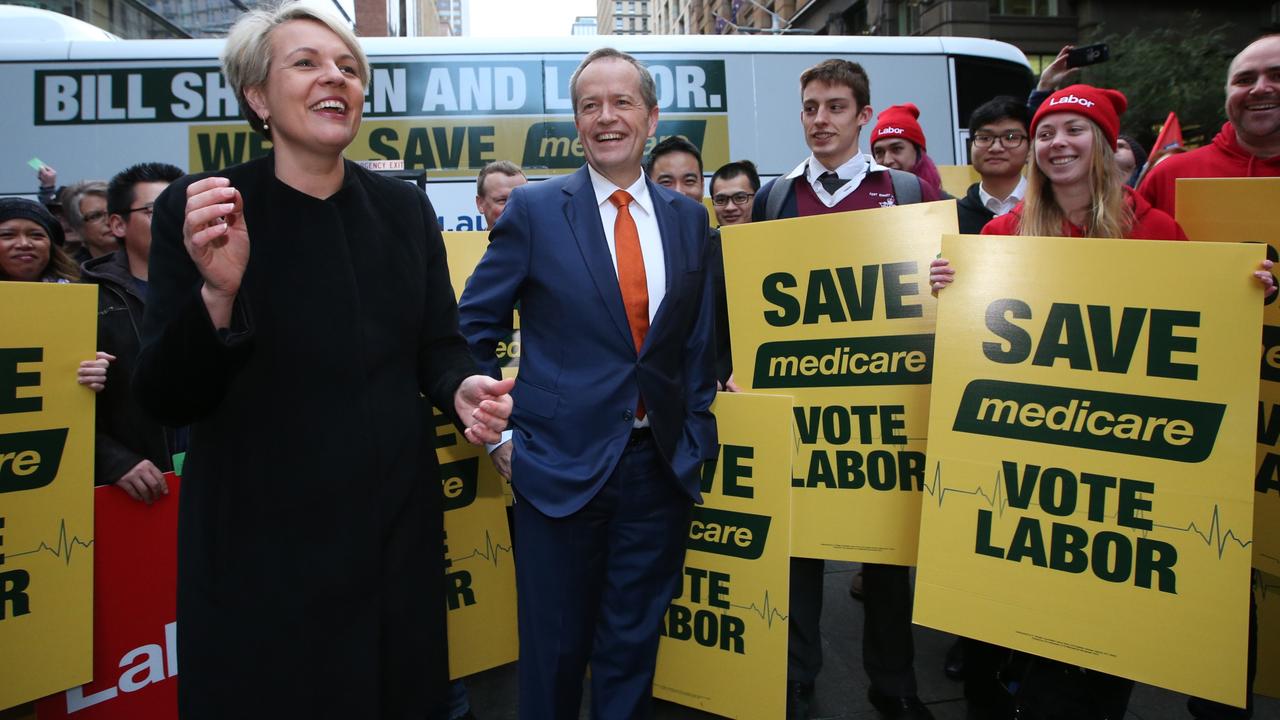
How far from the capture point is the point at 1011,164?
3.90 m

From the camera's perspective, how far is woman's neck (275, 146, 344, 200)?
5.11ft

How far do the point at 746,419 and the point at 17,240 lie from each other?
2.99 meters

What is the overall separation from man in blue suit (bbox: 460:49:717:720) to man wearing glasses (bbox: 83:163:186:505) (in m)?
1.25

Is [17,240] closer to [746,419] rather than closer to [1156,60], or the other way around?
[746,419]

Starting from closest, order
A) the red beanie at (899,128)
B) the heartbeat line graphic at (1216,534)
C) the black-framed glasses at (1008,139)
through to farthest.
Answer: the heartbeat line graphic at (1216,534) < the black-framed glasses at (1008,139) < the red beanie at (899,128)

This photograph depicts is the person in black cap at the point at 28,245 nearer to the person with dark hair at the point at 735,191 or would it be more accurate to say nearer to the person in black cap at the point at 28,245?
the person in black cap at the point at 28,245

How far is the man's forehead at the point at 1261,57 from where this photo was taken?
255 cm

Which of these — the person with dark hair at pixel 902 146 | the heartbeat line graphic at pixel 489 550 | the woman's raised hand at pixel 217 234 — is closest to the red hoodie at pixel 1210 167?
the person with dark hair at pixel 902 146

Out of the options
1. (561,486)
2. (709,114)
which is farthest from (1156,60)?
(561,486)

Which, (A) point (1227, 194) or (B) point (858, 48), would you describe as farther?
(B) point (858, 48)

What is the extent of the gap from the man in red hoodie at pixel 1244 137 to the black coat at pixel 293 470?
8.85ft

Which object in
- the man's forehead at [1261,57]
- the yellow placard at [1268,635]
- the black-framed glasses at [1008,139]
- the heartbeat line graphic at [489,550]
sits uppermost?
the black-framed glasses at [1008,139]

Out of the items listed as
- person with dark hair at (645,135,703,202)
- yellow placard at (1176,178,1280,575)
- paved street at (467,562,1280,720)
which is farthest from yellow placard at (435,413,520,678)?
yellow placard at (1176,178,1280,575)

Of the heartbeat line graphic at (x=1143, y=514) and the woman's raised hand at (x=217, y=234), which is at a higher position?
the woman's raised hand at (x=217, y=234)
